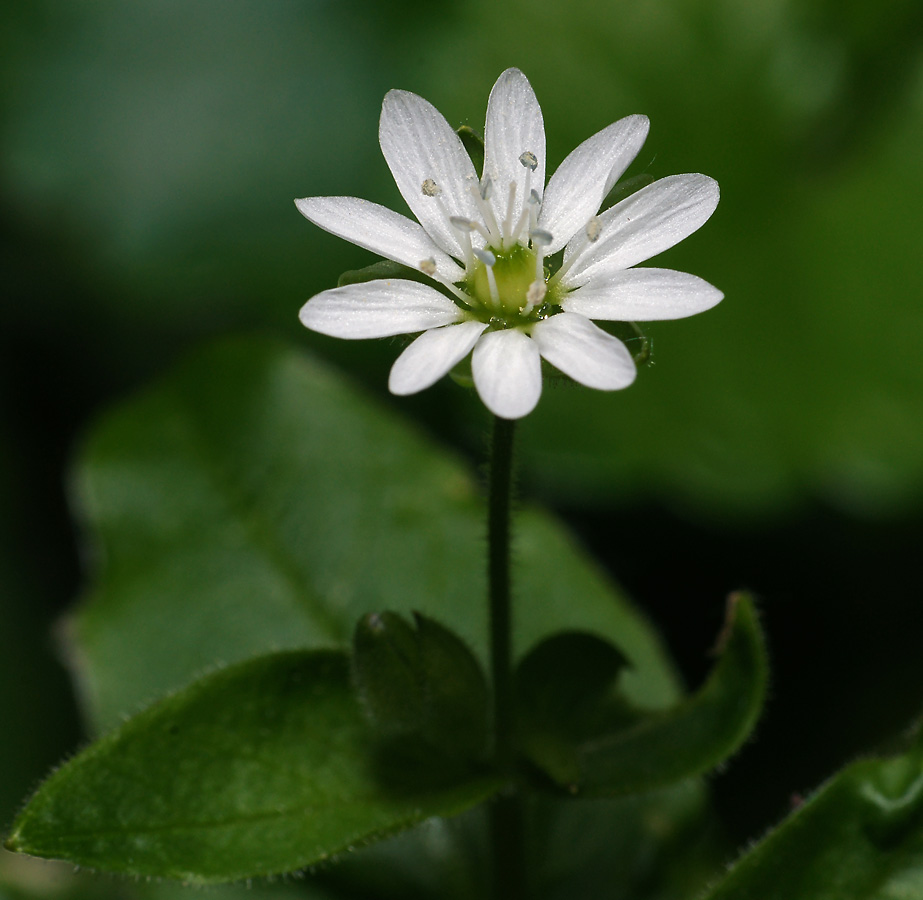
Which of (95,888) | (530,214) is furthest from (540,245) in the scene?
(95,888)

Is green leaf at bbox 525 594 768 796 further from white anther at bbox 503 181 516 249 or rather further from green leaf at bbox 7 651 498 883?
white anther at bbox 503 181 516 249

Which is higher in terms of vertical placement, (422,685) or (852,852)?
(422,685)

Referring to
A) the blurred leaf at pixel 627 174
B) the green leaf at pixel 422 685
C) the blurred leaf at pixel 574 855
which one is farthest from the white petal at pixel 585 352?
the blurred leaf at pixel 627 174

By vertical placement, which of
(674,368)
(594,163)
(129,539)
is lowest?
(674,368)

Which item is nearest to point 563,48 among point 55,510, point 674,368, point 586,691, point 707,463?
point 674,368

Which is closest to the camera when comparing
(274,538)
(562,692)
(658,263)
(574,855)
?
(562,692)

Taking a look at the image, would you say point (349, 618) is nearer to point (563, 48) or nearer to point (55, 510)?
point (55, 510)

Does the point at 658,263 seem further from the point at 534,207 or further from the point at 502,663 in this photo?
the point at 502,663

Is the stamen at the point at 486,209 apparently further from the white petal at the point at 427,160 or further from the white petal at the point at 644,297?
the white petal at the point at 644,297
